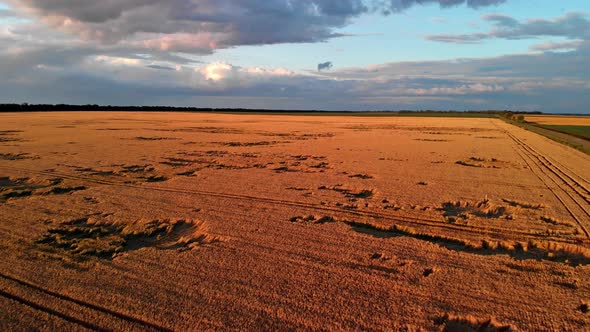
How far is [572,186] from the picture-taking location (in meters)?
12.7

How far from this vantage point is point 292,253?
6.62 metres

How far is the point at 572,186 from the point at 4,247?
15.2 m

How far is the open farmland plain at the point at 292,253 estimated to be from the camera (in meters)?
4.71

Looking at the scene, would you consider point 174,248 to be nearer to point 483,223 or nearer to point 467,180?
point 483,223

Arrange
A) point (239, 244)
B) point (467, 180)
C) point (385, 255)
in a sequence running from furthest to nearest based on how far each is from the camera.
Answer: point (467, 180) < point (239, 244) < point (385, 255)

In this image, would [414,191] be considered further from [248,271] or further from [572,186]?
[248,271]

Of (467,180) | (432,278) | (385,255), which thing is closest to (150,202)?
(385,255)

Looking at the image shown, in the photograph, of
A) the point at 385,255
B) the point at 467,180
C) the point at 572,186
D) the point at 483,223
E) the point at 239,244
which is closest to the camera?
the point at 385,255

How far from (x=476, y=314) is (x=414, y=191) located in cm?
711

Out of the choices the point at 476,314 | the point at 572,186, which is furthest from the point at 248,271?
the point at 572,186

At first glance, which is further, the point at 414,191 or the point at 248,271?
the point at 414,191

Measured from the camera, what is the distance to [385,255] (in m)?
6.53

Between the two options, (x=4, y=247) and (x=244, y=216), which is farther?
(x=244, y=216)

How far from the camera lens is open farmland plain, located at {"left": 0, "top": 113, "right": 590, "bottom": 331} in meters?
4.71
